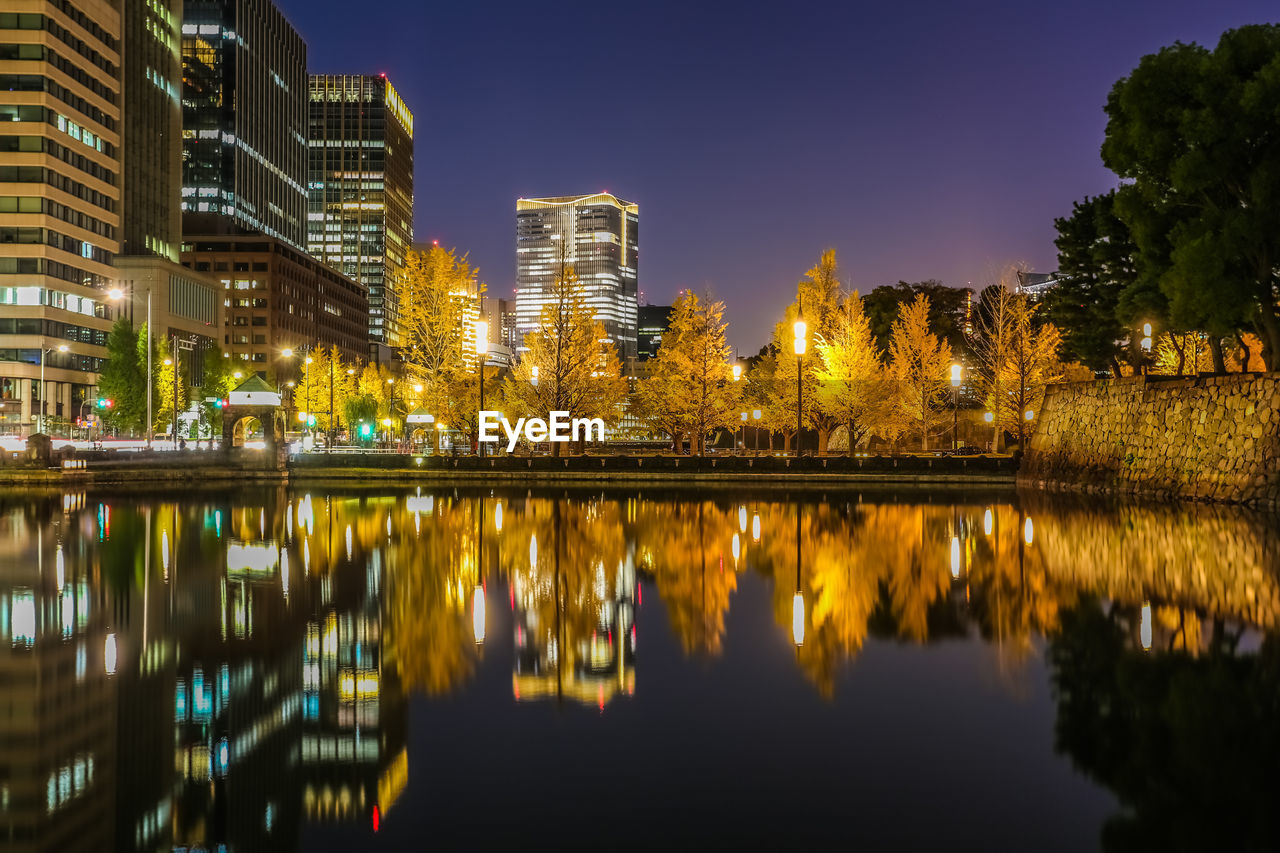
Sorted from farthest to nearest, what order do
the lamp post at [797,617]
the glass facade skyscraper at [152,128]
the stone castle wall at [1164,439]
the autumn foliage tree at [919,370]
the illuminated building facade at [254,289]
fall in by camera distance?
the illuminated building facade at [254,289], the glass facade skyscraper at [152,128], the autumn foliage tree at [919,370], the stone castle wall at [1164,439], the lamp post at [797,617]

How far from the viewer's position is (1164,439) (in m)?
32.1

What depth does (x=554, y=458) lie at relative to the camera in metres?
42.5

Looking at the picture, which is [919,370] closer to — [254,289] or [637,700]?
[637,700]

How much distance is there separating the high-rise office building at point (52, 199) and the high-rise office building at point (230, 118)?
193 ft

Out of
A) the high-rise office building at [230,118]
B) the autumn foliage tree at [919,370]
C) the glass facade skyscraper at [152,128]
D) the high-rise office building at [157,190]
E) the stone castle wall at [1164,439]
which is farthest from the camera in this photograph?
the high-rise office building at [230,118]

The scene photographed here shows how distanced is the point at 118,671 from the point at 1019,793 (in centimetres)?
781

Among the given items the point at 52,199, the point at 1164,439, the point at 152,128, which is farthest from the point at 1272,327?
the point at 152,128

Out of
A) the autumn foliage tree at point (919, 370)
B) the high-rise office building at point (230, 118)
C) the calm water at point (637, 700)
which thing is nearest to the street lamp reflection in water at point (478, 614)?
the calm water at point (637, 700)

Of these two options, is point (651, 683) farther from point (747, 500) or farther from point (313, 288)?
point (313, 288)

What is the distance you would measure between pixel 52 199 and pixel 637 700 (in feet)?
262

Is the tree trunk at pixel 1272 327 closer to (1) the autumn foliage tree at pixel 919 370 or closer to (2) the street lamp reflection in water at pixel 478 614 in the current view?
(1) the autumn foliage tree at pixel 919 370

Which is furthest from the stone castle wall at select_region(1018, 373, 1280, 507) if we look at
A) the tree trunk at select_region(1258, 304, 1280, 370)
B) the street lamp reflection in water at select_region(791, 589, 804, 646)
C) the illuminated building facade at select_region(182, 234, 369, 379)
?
the illuminated building facade at select_region(182, 234, 369, 379)

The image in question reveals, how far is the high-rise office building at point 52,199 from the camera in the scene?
2712 inches

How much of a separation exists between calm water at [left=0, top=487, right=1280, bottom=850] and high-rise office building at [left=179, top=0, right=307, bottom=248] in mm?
136029
